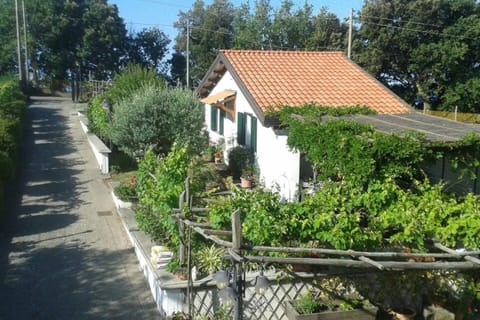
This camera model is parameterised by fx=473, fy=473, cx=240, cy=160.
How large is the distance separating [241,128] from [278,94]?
2.62 m

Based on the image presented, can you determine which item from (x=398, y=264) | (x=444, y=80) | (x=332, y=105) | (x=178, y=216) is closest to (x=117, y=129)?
(x=332, y=105)

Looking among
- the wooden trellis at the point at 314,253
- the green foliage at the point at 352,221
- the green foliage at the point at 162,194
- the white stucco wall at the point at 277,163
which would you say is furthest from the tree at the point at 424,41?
the wooden trellis at the point at 314,253

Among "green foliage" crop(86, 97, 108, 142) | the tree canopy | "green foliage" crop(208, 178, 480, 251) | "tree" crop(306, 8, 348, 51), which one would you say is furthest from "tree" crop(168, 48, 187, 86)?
"green foliage" crop(208, 178, 480, 251)

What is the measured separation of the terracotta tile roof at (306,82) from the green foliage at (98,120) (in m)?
7.09

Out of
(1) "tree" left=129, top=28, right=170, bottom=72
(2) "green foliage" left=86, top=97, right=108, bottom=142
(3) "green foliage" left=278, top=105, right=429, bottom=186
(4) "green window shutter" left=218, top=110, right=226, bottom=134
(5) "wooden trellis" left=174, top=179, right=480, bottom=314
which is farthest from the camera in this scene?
(1) "tree" left=129, top=28, right=170, bottom=72

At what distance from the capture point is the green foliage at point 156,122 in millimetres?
17516

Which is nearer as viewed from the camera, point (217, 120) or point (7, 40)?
point (217, 120)

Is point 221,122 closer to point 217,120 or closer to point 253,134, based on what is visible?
point 217,120

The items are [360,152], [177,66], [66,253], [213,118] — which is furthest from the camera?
[177,66]

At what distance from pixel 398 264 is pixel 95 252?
24.5 ft

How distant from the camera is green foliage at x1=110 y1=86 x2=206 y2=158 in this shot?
17.5 metres

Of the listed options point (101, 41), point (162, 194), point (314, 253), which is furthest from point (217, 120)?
point (101, 41)

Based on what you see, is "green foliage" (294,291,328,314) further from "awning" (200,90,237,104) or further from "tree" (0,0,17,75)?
"tree" (0,0,17,75)

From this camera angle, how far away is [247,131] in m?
18.0
